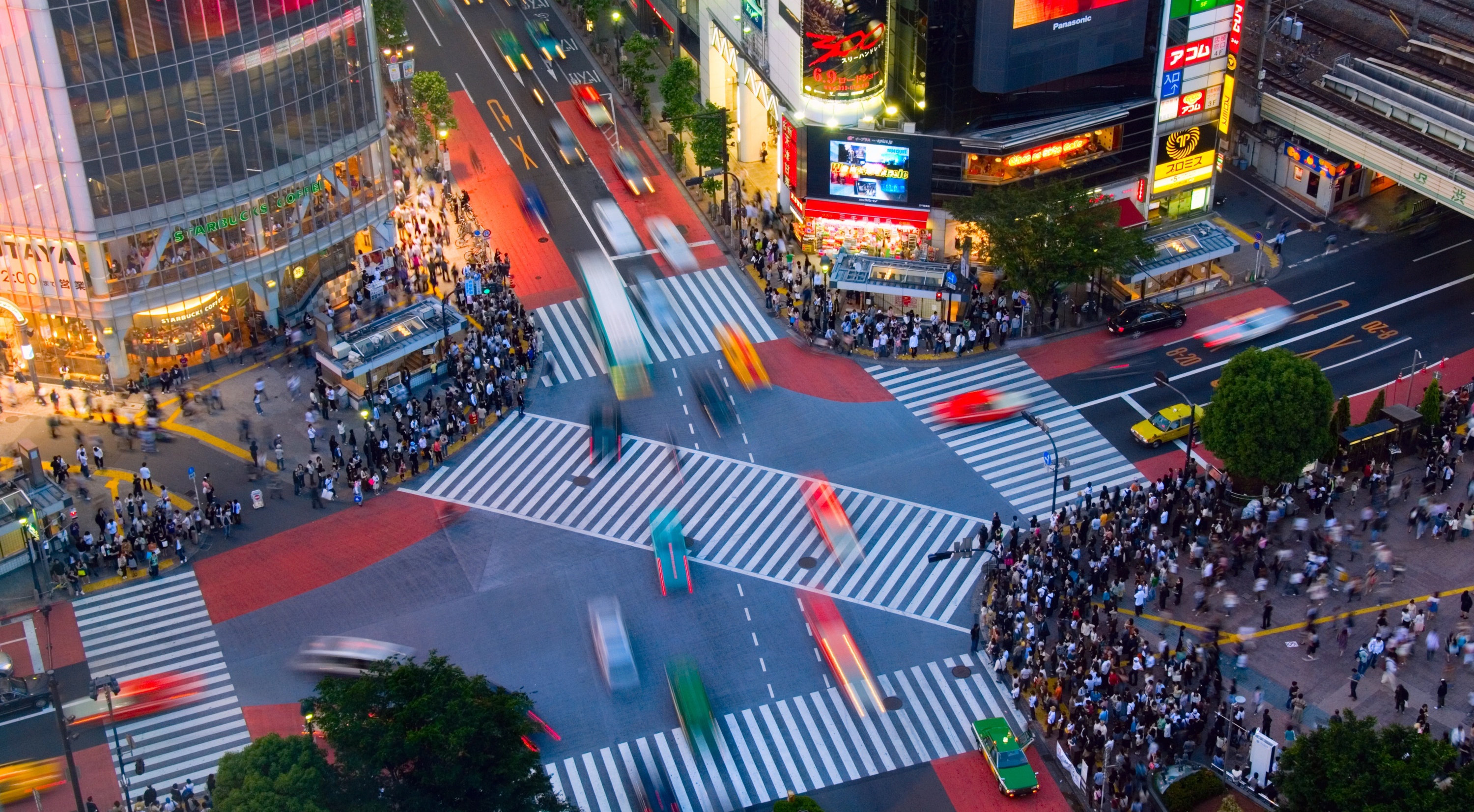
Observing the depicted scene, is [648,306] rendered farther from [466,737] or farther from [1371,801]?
[1371,801]

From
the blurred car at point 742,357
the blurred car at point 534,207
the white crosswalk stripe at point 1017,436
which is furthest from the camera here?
the blurred car at point 534,207

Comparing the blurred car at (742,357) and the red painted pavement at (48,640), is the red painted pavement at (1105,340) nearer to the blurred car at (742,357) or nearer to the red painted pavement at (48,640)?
the blurred car at (742,357)

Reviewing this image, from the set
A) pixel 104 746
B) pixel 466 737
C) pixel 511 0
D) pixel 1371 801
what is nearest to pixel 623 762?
pixel 466 737

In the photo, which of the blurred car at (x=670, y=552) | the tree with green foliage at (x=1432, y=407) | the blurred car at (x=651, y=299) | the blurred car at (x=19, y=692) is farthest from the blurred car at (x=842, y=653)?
the blurred car at (x=19, y=692)

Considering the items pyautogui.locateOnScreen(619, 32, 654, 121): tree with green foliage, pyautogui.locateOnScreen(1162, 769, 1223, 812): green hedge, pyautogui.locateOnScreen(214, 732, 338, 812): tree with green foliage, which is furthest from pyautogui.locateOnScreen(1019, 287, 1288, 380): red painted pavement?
pyautogui.locateOnScreen(214, 732, 338, 812): tree with green foliage

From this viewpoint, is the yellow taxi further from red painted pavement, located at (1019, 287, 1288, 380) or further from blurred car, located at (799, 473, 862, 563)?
blurred car, located at (799, 473, 862, 563)

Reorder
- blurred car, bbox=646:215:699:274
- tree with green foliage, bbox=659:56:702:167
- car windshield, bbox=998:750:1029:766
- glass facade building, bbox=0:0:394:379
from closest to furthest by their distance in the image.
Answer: car windshield, bbox=998:750:1029:766 → glass facade building, bbox=0:0:394:379 → blurred car, bbox=646:215:699:274 → tree with green foliage, bbox=659:56:702:167

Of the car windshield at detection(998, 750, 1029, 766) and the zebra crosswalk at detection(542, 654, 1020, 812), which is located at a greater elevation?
the car windshield at detection(998, 750, 1029, 766)
